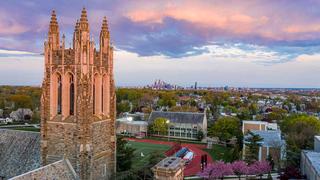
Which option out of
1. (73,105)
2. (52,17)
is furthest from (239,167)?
(52,17)

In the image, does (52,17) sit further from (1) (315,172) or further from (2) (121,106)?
(2) (121,106)

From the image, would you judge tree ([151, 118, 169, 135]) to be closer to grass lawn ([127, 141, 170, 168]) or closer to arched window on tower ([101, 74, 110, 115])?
grass lawn ([127, 141, 170, 168])

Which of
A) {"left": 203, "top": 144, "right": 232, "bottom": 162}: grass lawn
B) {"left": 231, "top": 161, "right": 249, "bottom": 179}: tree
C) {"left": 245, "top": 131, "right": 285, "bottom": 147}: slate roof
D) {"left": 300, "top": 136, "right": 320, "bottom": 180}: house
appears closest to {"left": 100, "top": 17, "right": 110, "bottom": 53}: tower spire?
{"left": 300, "top": 136, "right": 320, "bottom": 180}: house

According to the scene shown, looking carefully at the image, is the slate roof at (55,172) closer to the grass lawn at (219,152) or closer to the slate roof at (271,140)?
the slate roof at (271,140)

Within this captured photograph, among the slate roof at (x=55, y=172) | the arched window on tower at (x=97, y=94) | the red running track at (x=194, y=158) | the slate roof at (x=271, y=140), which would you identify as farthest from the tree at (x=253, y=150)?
the slate roof at (x=55, y=172)

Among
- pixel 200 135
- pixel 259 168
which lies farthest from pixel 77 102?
pixel 200 135

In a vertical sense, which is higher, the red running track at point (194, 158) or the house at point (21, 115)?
the house at point (21, 115)

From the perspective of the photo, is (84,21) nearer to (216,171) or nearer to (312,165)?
(216,171)
